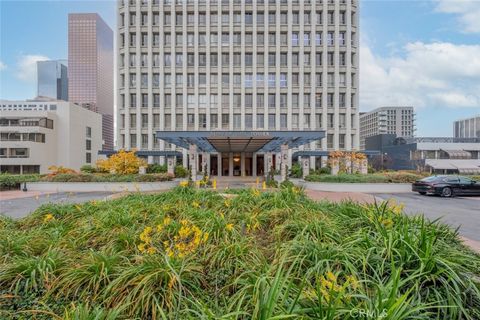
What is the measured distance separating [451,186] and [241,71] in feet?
109

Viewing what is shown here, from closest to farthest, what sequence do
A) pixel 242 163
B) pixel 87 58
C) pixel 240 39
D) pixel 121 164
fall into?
pixel 121 164 < pixel 242 163 < pixel 240 39 < pixel 87 58

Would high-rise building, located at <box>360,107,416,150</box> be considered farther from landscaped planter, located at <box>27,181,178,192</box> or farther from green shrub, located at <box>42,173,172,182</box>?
landscaped planter, located at <box>27,181,178,192</box>

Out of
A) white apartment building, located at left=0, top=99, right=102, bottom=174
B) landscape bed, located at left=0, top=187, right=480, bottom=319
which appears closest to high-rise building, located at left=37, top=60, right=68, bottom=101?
white apartment building, located at left=0, top=99, right=102, bottom=174

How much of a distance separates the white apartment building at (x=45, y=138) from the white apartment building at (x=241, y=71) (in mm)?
18369

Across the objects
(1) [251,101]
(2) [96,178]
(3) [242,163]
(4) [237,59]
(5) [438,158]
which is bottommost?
(2) [96,178]

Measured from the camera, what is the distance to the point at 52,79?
17612 cm

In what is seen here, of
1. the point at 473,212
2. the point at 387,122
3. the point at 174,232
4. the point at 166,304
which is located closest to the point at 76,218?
the point at 174,232

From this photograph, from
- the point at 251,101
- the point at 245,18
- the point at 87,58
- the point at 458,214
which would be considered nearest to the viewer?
the point at 458,214

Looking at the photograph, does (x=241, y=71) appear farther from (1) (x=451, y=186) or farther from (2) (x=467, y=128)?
(2) (x=467, y=128)

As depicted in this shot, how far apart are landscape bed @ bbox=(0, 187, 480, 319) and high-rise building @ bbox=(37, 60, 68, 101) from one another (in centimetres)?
21328

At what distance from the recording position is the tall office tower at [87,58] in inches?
6358

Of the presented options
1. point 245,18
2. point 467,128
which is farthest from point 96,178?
point 467,128

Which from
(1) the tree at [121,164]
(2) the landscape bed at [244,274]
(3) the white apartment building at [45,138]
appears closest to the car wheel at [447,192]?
(2) the landscape bed at [244,274]

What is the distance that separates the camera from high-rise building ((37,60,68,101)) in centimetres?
17262
